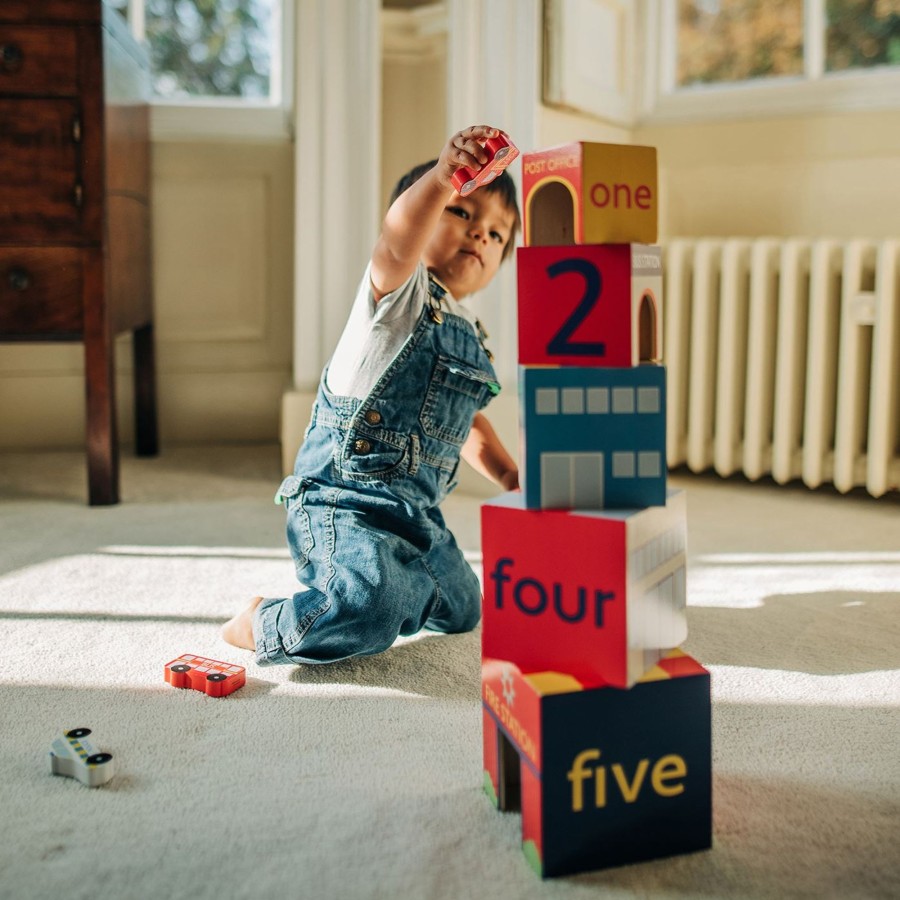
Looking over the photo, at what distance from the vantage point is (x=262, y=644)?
119 centimetres

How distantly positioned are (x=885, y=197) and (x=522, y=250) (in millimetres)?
1596

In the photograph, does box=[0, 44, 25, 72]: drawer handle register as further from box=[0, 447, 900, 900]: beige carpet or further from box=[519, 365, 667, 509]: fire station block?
box=[519, 365, 667, 509]: fire station block

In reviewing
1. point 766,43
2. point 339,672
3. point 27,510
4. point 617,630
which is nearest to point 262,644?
point 339,672

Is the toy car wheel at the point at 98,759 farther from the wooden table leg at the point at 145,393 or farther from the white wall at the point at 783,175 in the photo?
the white wall at the point at 783,175

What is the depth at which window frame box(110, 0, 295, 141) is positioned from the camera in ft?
8.23

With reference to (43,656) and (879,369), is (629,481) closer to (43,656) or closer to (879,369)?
(43,656)

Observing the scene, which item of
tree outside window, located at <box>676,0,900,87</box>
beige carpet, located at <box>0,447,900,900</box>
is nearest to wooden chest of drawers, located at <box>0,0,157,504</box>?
beige carpet, located at <box>0,447,900,900</box>

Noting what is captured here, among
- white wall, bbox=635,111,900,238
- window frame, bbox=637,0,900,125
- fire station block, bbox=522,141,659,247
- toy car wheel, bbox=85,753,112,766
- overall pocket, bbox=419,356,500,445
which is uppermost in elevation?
window frame, bbox=637,0,900,125

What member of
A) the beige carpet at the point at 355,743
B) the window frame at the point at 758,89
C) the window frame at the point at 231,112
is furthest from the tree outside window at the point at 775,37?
the beige carpet at the point at 355,743

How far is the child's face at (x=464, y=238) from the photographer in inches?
50.6

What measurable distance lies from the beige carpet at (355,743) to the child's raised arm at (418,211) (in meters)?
0.43

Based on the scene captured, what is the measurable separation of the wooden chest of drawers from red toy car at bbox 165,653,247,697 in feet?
2.98

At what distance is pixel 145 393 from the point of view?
8.11ft

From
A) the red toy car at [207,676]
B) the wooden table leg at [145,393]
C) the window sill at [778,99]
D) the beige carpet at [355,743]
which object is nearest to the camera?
the beige carpet at [355,743]
